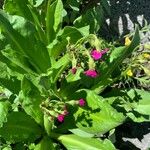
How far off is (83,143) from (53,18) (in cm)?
66

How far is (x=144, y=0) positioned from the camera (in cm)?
315

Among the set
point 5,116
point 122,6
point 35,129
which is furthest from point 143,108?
point 122,6

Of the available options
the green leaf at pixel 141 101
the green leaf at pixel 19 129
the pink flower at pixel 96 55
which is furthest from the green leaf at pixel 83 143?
the pink flower at pixel 96 55

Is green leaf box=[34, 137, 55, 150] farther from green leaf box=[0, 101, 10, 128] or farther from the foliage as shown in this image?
green leaf box=[0, 101, 10, 128]

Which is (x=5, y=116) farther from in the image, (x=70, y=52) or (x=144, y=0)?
(x=144, y=0)

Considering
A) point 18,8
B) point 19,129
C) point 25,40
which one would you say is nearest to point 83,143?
point 19,129

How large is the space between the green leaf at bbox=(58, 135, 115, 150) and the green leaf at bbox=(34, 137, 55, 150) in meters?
0.06

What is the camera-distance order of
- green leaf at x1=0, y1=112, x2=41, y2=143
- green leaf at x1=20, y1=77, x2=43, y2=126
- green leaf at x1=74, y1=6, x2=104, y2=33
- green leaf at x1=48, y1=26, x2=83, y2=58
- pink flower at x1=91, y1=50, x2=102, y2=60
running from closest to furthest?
pink flower at x1=91, y1=50, x2=102, y2=60, green leaf at x1=20, y1=77, x2=43, y2=126, green leaf at x1=0, y1=112, x2=41, y2=143, green leaf at x1=48, y1=26, x2=83, y2=58, green leaf at x1=74, y1=6, x2=104, y2=33

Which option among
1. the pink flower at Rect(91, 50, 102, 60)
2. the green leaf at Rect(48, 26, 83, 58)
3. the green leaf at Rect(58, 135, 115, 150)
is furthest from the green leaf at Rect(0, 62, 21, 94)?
the pink flower at Rect(91, 50, 102, 60)

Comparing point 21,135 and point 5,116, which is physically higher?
point 5,116

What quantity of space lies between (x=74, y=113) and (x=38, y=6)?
68 centimetres

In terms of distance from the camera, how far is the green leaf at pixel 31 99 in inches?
81.3

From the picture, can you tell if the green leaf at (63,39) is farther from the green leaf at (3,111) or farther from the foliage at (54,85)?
the green leaf at (3,111)

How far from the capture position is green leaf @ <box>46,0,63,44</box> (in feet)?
7.67
